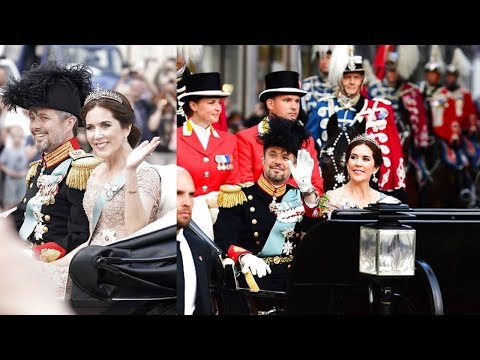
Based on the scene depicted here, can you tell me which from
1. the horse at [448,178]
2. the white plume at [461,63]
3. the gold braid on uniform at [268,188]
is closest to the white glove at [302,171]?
the gold braid on uniform at [268,188]

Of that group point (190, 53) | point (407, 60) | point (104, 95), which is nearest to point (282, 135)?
point (190, 53)

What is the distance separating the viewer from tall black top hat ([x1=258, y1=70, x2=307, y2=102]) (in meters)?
5.20

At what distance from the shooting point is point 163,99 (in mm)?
4504

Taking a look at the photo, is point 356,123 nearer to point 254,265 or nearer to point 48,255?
point 254,265

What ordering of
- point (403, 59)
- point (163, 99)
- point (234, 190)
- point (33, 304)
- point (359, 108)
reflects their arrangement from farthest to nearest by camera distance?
point (403, 59)
point (359, 108)
point (234, 190)
point (163, 99)
point (33, 304)

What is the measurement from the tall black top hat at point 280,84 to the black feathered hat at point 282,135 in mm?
154

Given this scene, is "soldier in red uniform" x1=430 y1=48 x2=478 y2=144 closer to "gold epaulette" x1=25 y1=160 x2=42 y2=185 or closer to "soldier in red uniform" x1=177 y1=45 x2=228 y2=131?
"soldier in red uniform" x1=177 y1=45 x2=228 y2=131

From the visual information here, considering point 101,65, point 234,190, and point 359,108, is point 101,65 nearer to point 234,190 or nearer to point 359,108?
point 234,190

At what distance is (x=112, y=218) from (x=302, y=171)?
1178 mm

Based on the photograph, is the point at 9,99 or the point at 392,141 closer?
the point at 9,99

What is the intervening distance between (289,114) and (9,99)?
1605 mm

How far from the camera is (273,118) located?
514 cm

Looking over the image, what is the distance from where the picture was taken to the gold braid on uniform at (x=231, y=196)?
494 centimetres
